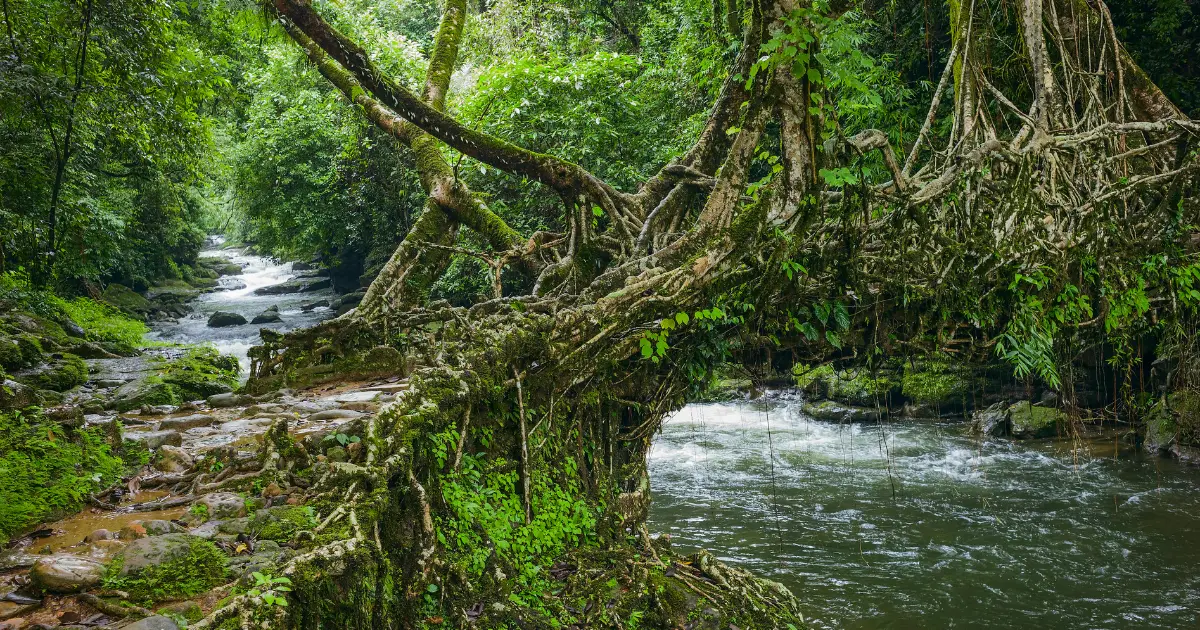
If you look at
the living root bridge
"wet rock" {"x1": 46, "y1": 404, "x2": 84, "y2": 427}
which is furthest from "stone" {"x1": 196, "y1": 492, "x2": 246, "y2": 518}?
"wet rock" {"x1": 46, "y1": 404, "x2": 84, "y2": 427}

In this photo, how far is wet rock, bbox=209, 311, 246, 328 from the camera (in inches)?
807

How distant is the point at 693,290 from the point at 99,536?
3575mm

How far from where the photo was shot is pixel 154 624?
7.79 feet

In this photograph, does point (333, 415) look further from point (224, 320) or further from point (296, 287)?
point (296, 287)

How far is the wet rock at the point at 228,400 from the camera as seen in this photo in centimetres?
594

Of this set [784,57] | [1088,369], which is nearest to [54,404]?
[784,57]

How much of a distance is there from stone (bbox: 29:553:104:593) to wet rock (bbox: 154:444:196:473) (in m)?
1.32

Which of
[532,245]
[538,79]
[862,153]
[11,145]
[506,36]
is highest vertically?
[506,36]

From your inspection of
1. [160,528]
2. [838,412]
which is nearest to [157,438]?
[160,528]

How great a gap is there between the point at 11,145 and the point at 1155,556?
16.1 m

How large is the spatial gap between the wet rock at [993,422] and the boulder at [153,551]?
37.1 feet

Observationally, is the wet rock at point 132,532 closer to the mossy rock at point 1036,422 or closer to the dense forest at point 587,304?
the dense forest at point 587,304

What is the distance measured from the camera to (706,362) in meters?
5.68

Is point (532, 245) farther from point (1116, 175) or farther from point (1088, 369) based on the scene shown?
point (1088, 369)
